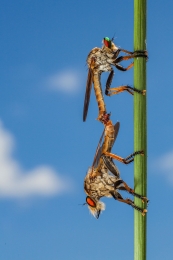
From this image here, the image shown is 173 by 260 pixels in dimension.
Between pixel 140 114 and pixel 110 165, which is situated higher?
pixel 110 165

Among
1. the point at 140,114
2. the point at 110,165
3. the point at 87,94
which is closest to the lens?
the point at 140,114

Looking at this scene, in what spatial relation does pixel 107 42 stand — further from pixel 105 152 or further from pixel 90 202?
pixel 90 202

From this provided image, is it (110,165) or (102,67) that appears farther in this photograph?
(102,67)

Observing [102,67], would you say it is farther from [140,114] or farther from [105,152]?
[140,114]

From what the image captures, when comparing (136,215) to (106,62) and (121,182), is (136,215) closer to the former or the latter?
(121,182)

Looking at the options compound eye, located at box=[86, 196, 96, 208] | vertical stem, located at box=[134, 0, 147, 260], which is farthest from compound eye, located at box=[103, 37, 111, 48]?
vertical stem, located at box=[134, 0, 147, 260]

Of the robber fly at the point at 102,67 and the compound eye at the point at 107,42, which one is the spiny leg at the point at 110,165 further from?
the compound eye at the point at 107,42

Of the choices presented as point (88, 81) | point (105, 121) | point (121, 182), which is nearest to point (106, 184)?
point (121, 182)

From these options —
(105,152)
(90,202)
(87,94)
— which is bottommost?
(90,202)

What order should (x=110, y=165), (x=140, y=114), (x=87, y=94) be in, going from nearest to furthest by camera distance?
1. (x=140, y=114)
2. (x=110, y=165)
3. (x=87, y=94)

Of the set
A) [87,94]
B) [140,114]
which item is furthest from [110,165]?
[140,114]

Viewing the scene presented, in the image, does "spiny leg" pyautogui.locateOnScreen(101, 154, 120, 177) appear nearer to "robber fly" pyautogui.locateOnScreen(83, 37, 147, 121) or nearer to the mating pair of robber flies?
the mating pair of robber flies
